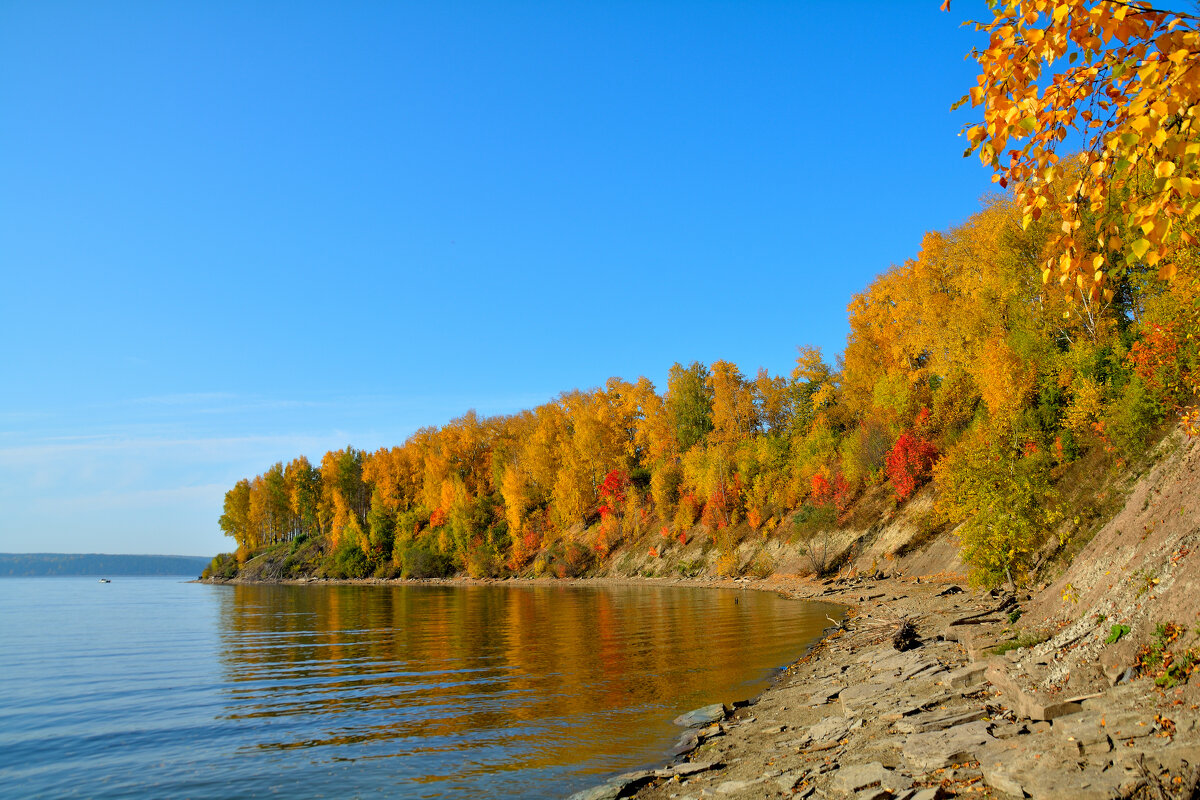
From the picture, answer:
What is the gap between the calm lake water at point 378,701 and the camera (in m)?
12.3

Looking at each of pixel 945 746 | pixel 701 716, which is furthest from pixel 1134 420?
pixel 945 746

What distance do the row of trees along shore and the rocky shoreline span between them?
4459 mm

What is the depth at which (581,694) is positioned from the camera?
17547mm

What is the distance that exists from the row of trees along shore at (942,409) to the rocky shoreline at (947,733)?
14.6 ft

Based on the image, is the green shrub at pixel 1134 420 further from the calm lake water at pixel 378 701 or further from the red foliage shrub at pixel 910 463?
the red foliage shrub at pixel 910 463

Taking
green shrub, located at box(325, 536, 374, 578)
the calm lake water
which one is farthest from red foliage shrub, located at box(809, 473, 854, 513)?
green shrub, located at box(325, 536, 374, 578)

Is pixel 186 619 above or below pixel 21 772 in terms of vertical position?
below

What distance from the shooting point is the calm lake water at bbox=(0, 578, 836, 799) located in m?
12.3

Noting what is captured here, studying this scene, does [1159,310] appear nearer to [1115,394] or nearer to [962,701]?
[1115,394]

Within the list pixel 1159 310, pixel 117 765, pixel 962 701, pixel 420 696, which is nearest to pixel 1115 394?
→ pixel 1159 310

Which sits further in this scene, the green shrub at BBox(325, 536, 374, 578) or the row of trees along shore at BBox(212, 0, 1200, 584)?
the green shrub at BBox(325, 536, 374, 578)

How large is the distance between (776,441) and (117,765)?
59152 millimetres

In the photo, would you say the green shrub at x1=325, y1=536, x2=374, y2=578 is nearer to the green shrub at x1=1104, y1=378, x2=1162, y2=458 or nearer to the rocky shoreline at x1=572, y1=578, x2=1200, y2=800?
the rocky shoreline at x1=572, y1=578, x2=1200, y2=800

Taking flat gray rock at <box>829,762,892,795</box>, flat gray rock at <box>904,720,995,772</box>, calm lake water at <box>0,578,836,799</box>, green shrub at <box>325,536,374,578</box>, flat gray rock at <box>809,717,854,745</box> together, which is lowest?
green shrub at <box>325,536,374,578</box>
